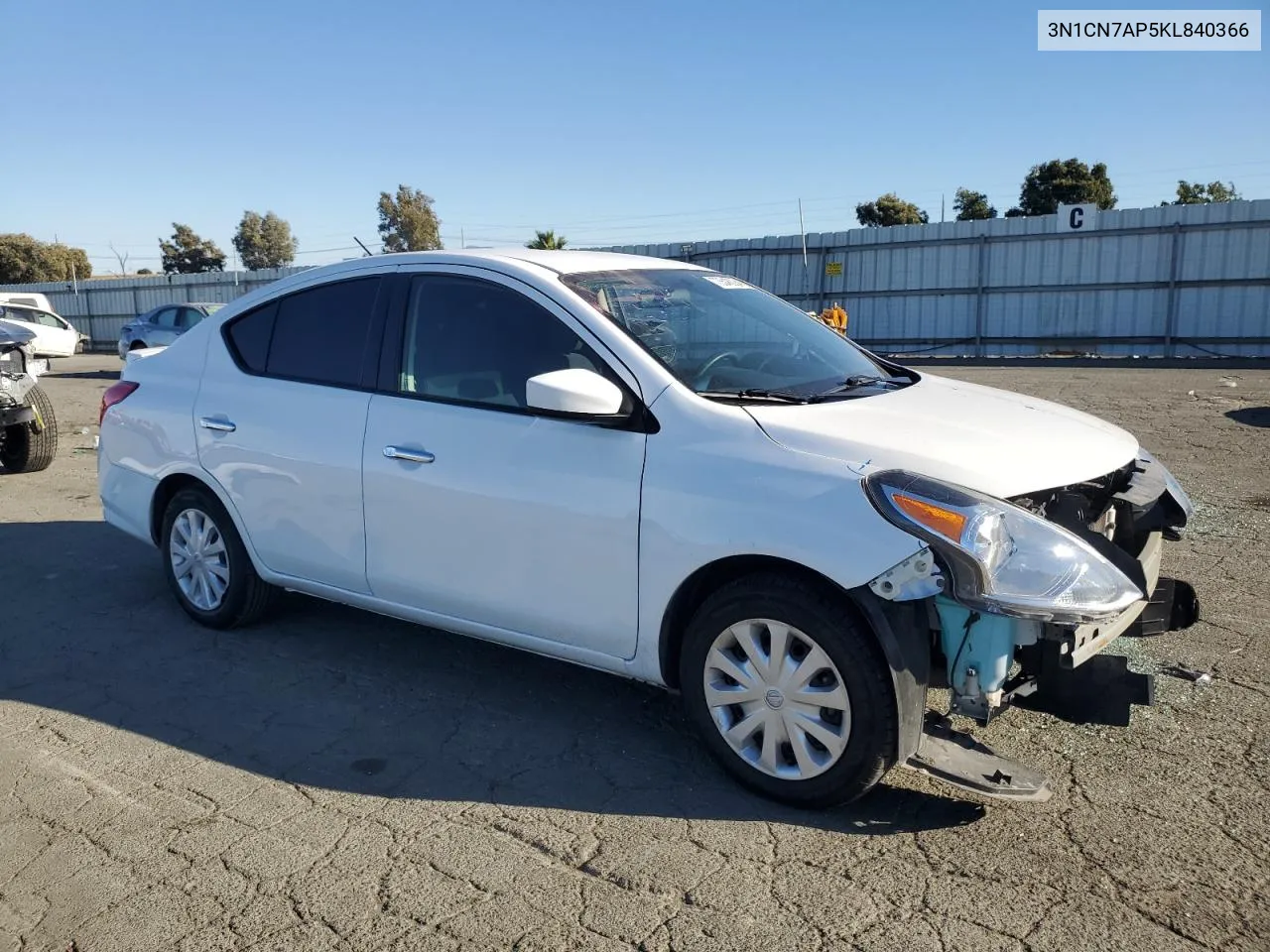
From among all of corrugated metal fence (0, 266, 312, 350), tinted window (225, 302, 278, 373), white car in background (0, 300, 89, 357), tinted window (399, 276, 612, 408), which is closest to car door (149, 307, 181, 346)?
white car in background (0, 300, 89, 357)

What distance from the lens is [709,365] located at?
12.3 ft

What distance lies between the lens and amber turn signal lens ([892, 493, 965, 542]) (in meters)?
2.90

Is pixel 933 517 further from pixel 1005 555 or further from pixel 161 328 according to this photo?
pixel 161 328

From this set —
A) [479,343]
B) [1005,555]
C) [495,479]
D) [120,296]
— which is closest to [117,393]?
[479,343]

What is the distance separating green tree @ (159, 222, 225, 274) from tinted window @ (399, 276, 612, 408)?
68566mm

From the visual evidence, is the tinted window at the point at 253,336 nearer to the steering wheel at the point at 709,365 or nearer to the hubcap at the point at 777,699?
the steering wheel at the point at 709,365

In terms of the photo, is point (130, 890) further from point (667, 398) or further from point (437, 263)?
point (437, 263)

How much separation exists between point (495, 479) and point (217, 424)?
177 cm

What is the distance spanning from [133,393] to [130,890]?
119 inches

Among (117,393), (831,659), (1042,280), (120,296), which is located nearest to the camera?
(831,659)

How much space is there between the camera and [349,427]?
4.28 m

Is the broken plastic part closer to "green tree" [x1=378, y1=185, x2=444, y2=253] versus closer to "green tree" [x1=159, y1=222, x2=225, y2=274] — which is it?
"green tree" [x1=378, y1=185, x2=444, y2=253]

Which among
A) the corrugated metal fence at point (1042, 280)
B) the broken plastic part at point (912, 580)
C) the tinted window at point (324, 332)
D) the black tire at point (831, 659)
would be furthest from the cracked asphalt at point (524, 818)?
the corrugated metal fence at point (1042, 280)

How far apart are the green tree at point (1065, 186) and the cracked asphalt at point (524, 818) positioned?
154ft
